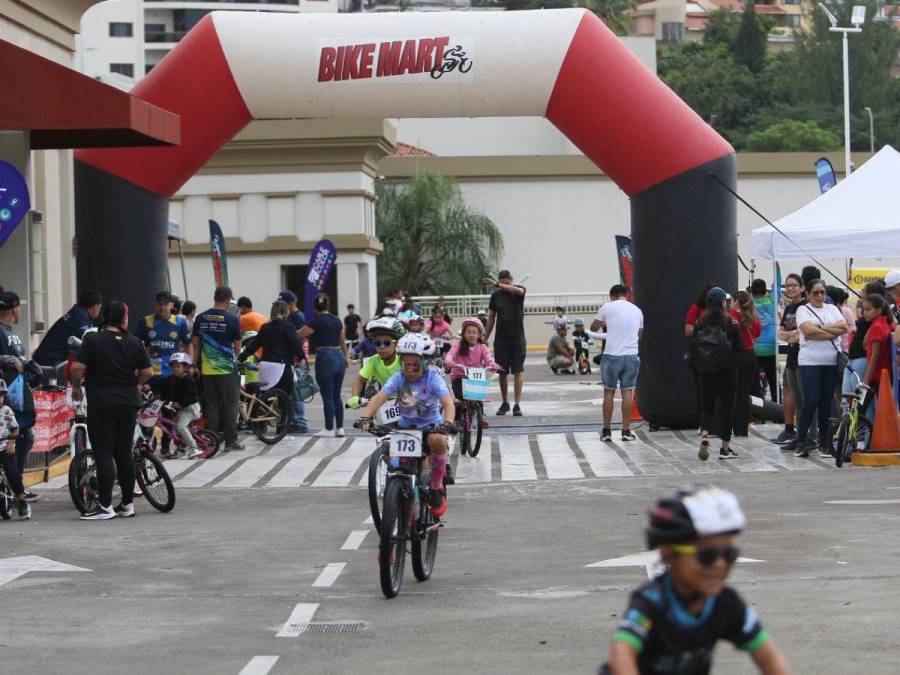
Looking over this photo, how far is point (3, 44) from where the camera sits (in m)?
15.9

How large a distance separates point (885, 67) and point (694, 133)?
9287 centimetres

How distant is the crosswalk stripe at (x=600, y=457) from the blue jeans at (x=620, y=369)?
716 mm

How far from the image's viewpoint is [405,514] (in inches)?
375

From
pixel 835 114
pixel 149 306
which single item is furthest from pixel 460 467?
pixel 835 114

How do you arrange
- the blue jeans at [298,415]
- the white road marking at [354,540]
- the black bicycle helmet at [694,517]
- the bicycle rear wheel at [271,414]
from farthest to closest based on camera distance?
the blue jeans at [298,415] → the bicycle rear wheel at [271,414] → the white road marking at [354,540] → the black bicycle helmet at [694,517]

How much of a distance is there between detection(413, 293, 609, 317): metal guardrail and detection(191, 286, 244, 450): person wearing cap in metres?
29.8

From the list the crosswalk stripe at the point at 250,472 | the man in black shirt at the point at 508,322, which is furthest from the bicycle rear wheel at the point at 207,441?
the man in black shirt at the point at 508,322

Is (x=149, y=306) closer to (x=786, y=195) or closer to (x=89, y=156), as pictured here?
(x=89, y=156)

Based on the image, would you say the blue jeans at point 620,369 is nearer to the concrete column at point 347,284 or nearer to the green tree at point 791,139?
the concrete column at point 347,284

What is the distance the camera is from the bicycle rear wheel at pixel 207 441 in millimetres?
17781

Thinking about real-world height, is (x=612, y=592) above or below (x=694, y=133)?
below

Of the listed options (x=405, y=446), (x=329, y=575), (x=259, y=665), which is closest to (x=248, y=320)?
(x=329, y=575)

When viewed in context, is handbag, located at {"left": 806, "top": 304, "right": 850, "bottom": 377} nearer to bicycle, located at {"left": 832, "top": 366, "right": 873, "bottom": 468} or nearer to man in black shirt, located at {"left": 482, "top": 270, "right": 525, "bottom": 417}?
bicycle, located at {"left": 832, "top": 366, "right": 873, "bottom": 468}

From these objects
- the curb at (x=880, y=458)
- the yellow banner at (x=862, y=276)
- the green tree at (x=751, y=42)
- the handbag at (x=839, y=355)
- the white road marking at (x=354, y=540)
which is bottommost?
the white road marking at (x=354, y=540)
